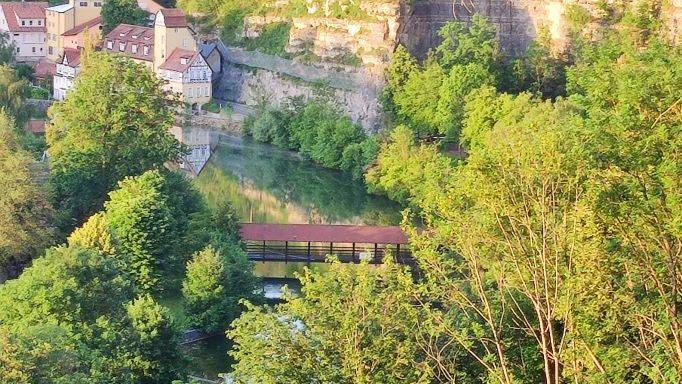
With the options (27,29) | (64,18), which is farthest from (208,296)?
(27,29)

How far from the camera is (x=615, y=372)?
544 inches

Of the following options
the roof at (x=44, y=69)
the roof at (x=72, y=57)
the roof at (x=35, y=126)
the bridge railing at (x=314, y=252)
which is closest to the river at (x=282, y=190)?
the bridge railing at (x=314, y=252)

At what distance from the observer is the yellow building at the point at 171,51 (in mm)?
46469

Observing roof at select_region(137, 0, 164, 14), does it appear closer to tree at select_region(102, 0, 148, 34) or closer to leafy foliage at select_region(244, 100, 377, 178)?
tree at select_region(102, 0, 148, 34)

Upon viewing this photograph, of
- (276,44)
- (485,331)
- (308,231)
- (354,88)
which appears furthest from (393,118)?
(485,331)

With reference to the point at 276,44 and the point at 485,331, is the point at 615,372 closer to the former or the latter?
the point at 485,331

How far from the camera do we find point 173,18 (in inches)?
1860

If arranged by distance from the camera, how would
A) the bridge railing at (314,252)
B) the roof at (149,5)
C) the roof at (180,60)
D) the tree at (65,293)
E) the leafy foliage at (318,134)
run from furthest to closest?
the roof at (149,5) < the roof at (180,60) < the leafy foliage at (318,134) < the bridge railing at (314,252) < the tree at (65,293)

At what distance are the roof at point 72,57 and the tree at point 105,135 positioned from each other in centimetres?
1649

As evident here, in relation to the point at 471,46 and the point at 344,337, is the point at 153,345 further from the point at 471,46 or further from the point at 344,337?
the point at 471,46

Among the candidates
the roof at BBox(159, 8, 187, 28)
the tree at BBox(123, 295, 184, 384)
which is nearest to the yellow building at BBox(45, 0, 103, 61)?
the roof at BBox(159, 8, 187, 28)

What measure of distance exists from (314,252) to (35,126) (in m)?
11.6

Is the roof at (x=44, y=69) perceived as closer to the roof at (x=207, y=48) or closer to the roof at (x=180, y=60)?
the roof at (x=180, y=60)

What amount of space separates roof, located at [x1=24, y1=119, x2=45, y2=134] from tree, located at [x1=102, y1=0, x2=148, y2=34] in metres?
10.8
